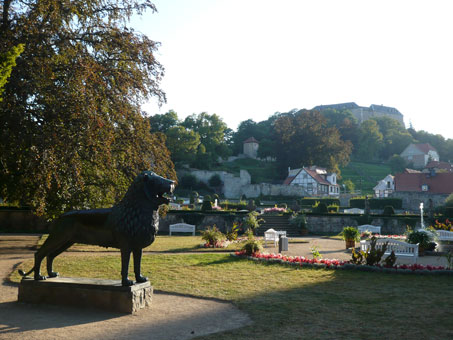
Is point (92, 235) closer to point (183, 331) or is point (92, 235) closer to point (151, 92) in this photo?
point (183, 331)

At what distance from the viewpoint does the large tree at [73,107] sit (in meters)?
11.8

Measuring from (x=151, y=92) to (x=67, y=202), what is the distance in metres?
5.36

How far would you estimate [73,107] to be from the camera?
11922 mm

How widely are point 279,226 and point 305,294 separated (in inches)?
799

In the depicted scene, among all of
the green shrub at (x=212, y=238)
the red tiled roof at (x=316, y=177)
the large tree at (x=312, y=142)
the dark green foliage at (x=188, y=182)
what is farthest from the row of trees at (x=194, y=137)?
the green shrub at (x=212, y=238)

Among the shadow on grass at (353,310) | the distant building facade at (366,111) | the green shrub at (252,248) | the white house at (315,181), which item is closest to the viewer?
the shadow on grass at (353,310)

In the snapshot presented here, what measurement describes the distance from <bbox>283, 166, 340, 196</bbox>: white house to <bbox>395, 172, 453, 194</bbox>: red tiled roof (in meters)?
11.3

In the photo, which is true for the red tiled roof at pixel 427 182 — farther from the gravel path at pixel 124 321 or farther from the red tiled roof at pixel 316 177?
the gravel path at pixel 124 321

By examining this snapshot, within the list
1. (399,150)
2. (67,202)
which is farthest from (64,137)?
(399,150)

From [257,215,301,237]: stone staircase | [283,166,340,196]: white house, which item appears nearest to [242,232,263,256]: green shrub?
[257,215,301,237]: stone staircase

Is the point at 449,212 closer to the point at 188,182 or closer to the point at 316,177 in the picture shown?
the point at 316,177

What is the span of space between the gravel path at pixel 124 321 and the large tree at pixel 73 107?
485 cm

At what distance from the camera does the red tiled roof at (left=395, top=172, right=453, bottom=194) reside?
53.3 meters

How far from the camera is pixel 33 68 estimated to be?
39.9 feet
